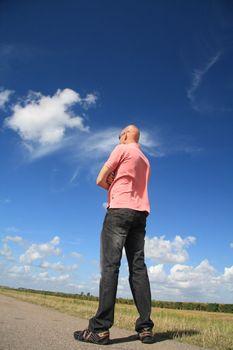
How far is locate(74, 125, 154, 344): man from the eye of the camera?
165 inches

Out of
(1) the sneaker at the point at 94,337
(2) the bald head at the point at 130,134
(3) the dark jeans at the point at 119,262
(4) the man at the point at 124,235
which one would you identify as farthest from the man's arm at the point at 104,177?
(1) the sneaker at the point at 94,337

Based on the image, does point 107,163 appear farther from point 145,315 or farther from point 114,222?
point 145,315

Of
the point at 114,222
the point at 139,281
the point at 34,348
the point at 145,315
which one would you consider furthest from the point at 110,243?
the point at 34,348

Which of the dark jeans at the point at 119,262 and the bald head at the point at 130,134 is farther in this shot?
the bald head at the point at 130,134

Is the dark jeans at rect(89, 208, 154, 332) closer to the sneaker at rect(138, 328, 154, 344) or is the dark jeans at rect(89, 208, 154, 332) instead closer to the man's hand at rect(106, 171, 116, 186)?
the sneaker at rect(138, 328, 154, 344)

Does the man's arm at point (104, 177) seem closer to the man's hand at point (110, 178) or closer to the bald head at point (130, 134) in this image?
the man's hand at point (110, 178)

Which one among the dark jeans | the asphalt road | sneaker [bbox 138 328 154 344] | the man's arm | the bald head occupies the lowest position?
the asphalt road

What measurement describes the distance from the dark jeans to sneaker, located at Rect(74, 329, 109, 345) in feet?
0.24

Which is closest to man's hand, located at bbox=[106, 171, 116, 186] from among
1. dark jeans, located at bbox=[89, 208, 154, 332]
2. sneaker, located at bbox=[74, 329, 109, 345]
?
dark jeans, located at bbox=[89, 208, 154, 332]

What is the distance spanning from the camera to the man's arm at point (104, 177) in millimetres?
4672

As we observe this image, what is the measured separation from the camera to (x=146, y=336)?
14.0 feet

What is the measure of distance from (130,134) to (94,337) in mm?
2306

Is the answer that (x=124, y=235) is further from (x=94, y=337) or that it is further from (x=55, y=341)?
(x=55, y=341)

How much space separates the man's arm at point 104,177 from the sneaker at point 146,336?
160 cm
